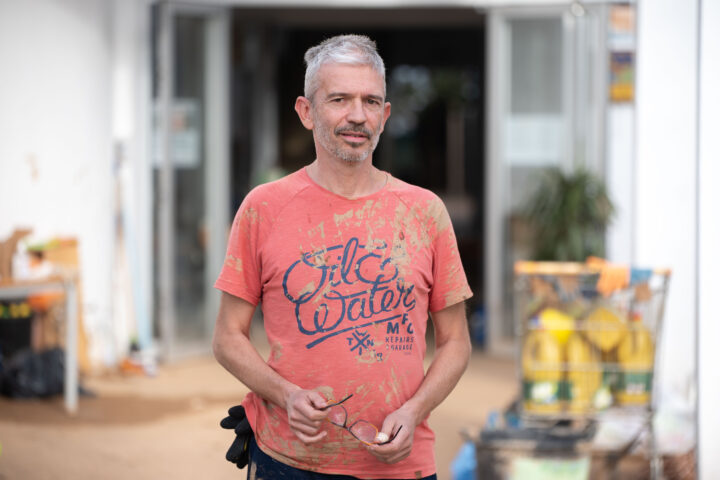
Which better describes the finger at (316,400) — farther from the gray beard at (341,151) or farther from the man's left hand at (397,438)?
the gray beard at (341,151)

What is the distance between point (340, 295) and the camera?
2.09m

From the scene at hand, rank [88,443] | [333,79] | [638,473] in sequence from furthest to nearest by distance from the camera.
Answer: [88,443] → [638,473] → [333,79]

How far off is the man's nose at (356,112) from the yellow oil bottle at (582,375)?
2.51 meters

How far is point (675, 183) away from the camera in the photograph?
16.8ft

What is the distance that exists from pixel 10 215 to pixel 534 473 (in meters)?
4.10

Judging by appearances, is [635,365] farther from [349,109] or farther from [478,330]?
[478,330]

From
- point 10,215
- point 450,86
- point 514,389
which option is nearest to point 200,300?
point 10,215

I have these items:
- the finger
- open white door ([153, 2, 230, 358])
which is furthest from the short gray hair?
open white door ([153, 2, 230, 358])

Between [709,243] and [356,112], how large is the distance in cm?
212

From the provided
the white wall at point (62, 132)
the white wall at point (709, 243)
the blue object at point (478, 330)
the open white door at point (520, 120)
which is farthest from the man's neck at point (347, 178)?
the blue object at point (478, 330)

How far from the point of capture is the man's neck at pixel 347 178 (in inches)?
85.2

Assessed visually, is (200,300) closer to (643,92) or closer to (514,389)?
(514,389)

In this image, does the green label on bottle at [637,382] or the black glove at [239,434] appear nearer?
the black glove at [239,434]

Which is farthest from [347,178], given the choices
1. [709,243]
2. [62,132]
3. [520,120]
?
[520,120]
